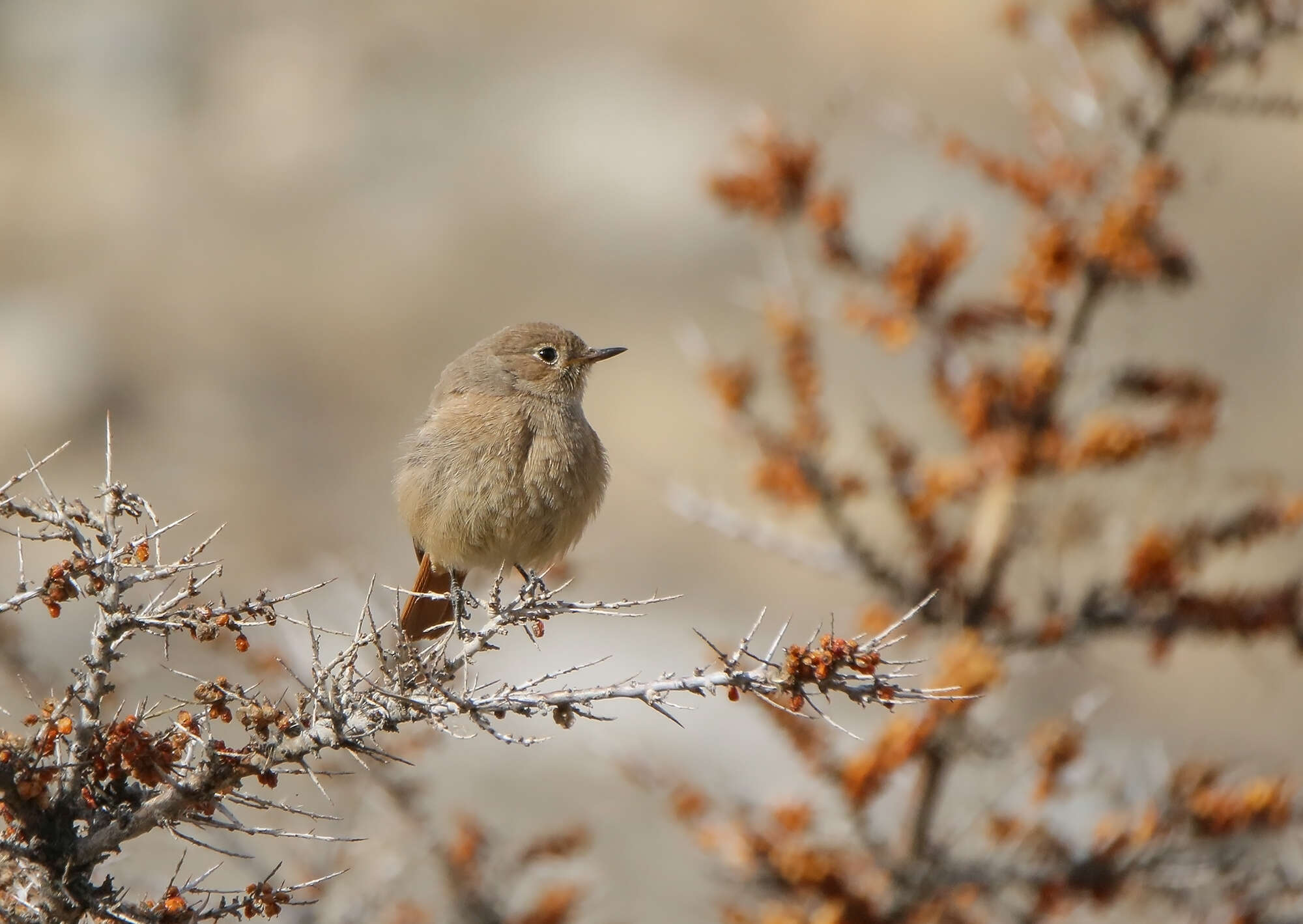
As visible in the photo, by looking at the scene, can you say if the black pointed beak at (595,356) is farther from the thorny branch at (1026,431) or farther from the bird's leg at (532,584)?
the bird's leg at (532,584)

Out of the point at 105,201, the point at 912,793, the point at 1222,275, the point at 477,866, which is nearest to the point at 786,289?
the point at 912,793

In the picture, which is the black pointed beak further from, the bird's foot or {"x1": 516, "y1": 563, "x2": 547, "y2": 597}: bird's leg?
the bird's foot

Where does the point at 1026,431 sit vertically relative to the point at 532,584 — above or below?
above

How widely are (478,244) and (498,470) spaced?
15069mm

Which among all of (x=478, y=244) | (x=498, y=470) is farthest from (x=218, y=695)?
(x=478, y=244)

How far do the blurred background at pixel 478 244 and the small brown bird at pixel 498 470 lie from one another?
21.3ft

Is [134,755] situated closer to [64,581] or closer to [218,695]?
[218,695]

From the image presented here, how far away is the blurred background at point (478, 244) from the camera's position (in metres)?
16.1

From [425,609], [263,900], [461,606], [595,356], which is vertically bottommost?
[263,900]

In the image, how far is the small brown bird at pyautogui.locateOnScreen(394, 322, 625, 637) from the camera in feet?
15.5

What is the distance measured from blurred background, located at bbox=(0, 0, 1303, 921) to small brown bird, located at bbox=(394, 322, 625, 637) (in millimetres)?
6490

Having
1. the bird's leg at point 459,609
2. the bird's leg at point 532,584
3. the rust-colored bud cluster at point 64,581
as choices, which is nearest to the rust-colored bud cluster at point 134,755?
the rust-colored bud cluster at point 64,581

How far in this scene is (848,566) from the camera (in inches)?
233

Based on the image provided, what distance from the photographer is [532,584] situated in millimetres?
3521
